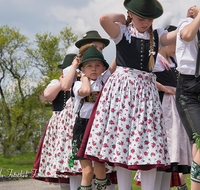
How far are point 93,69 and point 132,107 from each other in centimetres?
96

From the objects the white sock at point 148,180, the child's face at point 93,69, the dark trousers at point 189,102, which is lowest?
the white sock at point 148,180

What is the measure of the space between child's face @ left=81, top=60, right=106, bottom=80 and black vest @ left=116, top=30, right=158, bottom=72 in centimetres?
63

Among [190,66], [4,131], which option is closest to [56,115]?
[190,66]

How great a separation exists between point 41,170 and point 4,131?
12.8 metres

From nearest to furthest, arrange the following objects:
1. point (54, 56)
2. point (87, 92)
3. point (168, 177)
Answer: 1. point (87, 92)
2. point (168, 177)
3. point (54, 56)

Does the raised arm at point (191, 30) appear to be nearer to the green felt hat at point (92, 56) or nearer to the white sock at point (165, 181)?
the green felt hat at point (92, 56)

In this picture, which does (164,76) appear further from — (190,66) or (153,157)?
(153,157)

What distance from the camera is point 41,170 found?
417cm

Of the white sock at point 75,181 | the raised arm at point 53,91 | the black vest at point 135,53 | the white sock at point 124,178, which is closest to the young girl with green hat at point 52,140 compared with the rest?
the raised arm at point 53,91

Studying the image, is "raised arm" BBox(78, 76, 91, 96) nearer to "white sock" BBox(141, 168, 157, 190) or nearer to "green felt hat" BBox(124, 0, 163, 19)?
"green felt hat" BBox(124, 0, 163, 19)

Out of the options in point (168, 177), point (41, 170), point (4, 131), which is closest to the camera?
point (168, 177)

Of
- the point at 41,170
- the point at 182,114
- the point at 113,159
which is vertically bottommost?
the point at 41,170

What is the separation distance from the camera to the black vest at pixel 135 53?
102 inches

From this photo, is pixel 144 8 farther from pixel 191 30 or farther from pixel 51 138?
pixel 51 138
